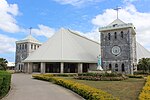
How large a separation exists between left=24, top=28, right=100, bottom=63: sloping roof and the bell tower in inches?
172

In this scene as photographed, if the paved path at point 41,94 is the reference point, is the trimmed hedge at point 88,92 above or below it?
above

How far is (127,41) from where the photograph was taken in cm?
4466

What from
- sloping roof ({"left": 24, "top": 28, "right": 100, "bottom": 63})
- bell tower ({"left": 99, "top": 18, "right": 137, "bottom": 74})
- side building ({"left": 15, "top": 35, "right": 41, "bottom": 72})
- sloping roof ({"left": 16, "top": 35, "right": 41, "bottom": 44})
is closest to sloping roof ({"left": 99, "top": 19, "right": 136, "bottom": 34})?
bell tower ({"left": 99, "top": 18, "right": 137, "bottom": 74})

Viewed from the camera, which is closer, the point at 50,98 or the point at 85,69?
the point at 50,98

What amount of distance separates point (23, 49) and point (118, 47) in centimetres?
3839

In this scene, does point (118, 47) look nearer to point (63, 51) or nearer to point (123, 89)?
point (63, 51)

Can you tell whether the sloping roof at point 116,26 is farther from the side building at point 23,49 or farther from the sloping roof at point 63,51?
the side building at point 23,49

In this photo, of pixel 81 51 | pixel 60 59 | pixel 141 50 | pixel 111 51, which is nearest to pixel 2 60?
pixel 60 59

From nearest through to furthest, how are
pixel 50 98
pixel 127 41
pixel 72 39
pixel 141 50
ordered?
pixel 50 98
pixel 127 41
pixel 72 39
pixel 141 50

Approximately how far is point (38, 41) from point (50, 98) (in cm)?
6477

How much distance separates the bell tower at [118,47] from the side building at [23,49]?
103 ft

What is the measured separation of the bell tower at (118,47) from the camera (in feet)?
145

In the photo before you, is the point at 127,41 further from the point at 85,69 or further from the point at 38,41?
the point at 38,41

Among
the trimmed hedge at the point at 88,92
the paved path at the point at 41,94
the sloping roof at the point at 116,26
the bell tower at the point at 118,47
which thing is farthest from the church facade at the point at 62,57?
the paved path at the point at 41,94
